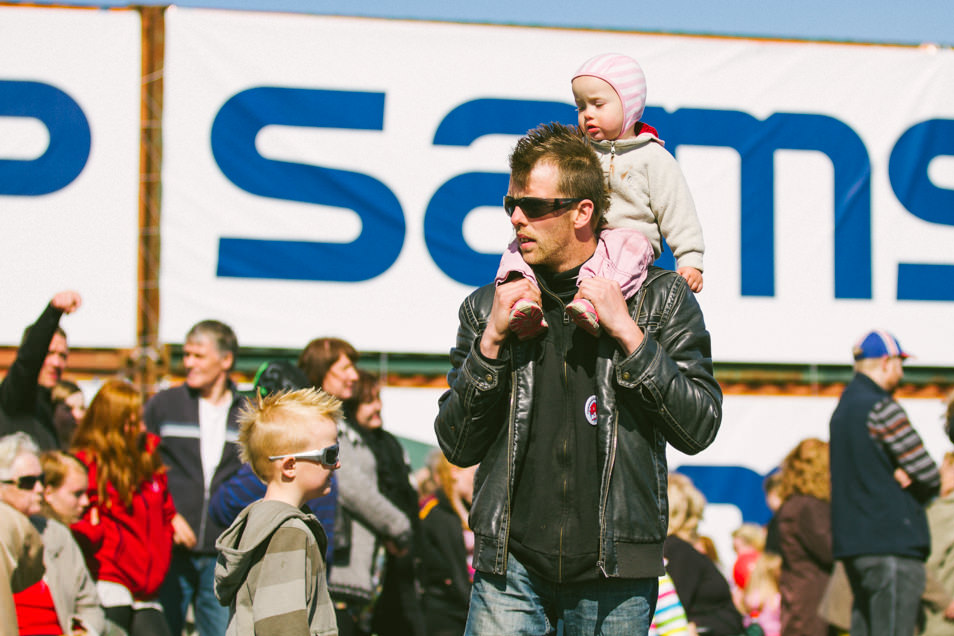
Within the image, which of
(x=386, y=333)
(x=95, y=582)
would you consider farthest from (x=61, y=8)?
(x=95, y=582)

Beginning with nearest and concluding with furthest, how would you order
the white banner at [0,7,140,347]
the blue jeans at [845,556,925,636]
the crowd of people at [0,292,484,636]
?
the crowd of people at [0,292,484,636] → the blue jeans at [845,556,925,636] → the white banner at [0,7,140,347]

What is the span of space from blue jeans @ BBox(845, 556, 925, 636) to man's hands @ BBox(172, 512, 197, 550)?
3.78 metres

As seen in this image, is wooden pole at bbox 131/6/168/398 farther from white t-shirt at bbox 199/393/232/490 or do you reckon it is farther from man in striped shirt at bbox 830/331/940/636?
man in striped shirt at bbox 830/331/940/636

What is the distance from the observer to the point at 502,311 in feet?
9.91

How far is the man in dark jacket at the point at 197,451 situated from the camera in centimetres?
616

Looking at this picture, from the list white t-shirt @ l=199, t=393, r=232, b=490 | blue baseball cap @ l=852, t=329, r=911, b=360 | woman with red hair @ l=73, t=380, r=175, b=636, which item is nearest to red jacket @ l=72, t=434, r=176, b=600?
woman with red hair @ l=73, t=380, r=175, b=636

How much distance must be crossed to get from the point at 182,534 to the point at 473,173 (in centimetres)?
489

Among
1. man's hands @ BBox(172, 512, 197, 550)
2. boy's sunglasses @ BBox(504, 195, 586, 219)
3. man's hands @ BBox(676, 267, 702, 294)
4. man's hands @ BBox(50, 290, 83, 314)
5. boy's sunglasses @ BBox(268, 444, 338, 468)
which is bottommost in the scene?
man's hands @ BBox(172, 512, 197, 550)

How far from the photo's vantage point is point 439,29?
32.8 ft

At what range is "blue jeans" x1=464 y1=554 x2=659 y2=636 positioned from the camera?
3006 millimetres

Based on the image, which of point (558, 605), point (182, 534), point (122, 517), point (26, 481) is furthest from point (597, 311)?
point (182, 534)

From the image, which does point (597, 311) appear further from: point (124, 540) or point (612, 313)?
point (124, 540)

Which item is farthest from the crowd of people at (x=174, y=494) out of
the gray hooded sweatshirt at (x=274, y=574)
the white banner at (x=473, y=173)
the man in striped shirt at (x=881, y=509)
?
the white banner at (x=473, y=173)

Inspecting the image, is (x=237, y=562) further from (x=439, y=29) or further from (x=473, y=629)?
(x=439, y=29)
